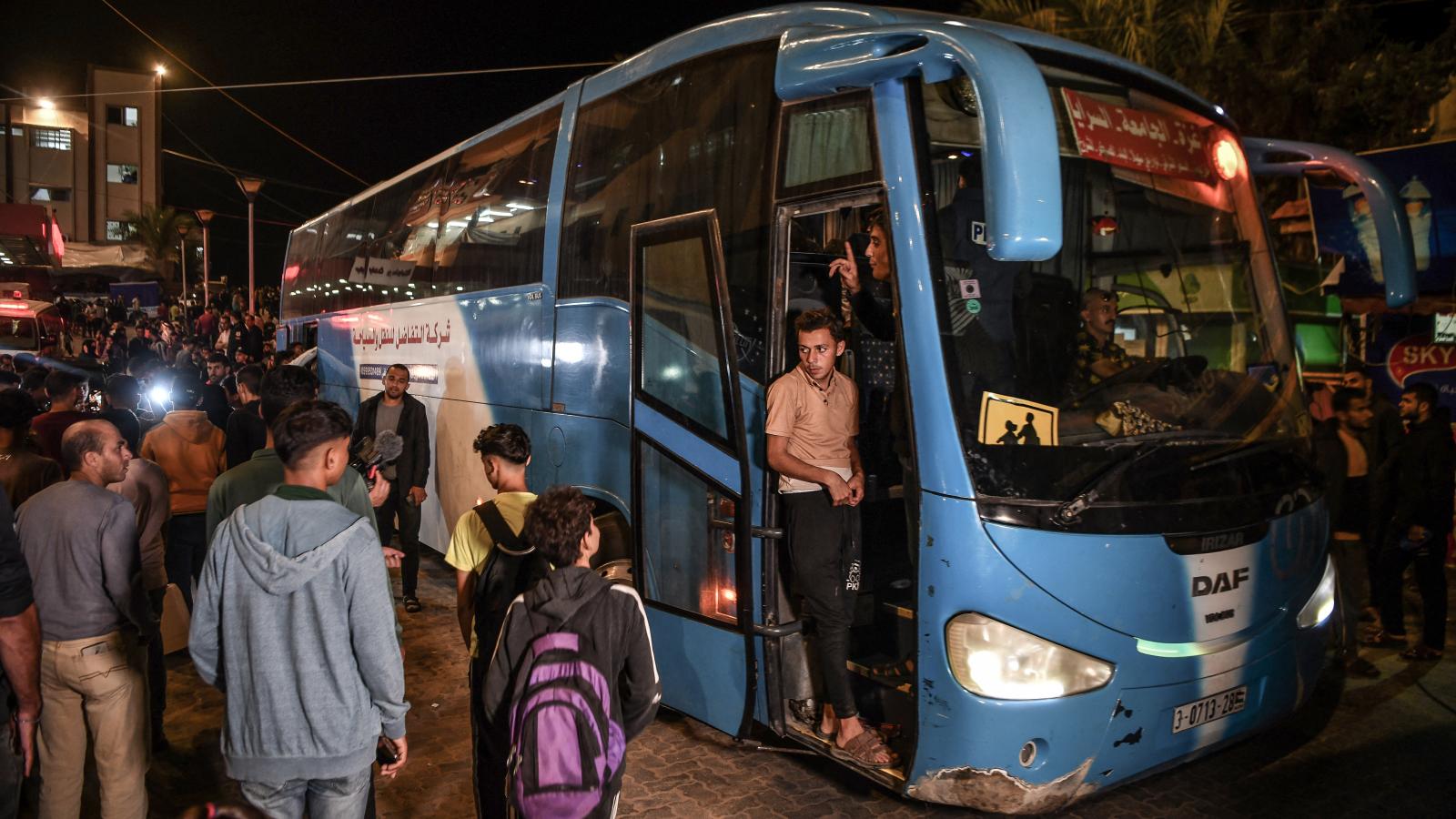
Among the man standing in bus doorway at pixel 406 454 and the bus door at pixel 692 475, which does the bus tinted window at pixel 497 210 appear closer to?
the man standing in bus doorway at pixel 406 454

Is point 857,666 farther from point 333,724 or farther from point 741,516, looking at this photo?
point 333,724

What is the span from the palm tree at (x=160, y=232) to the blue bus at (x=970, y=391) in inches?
1942

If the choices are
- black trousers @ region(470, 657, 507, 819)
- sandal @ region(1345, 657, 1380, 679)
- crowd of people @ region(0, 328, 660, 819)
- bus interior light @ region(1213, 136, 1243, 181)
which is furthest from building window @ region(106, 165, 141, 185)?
sandal @ region(1345, 657, 1380, 679)

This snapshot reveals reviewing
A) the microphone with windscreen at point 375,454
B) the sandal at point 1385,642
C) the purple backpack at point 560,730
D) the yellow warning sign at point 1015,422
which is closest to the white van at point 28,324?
the microphone with windscreen at point 375,454

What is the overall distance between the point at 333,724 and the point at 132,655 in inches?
66.4

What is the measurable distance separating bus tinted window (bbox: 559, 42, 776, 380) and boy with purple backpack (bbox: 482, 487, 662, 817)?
5.81 ft

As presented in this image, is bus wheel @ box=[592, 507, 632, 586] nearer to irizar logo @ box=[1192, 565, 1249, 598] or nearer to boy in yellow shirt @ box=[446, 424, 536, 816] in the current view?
boy in yellow shirt @ box=[446, 424, 536, 816]

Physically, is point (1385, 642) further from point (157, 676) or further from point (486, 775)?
point (157, 676)

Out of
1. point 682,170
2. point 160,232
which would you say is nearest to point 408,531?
point 682,170

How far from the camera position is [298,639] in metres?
2.80

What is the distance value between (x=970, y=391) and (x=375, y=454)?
276 cm

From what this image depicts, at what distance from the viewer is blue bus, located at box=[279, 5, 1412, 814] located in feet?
11.8

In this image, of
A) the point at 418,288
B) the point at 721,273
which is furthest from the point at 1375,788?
the point at 418,288

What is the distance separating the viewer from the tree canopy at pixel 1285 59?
13.2 metres
